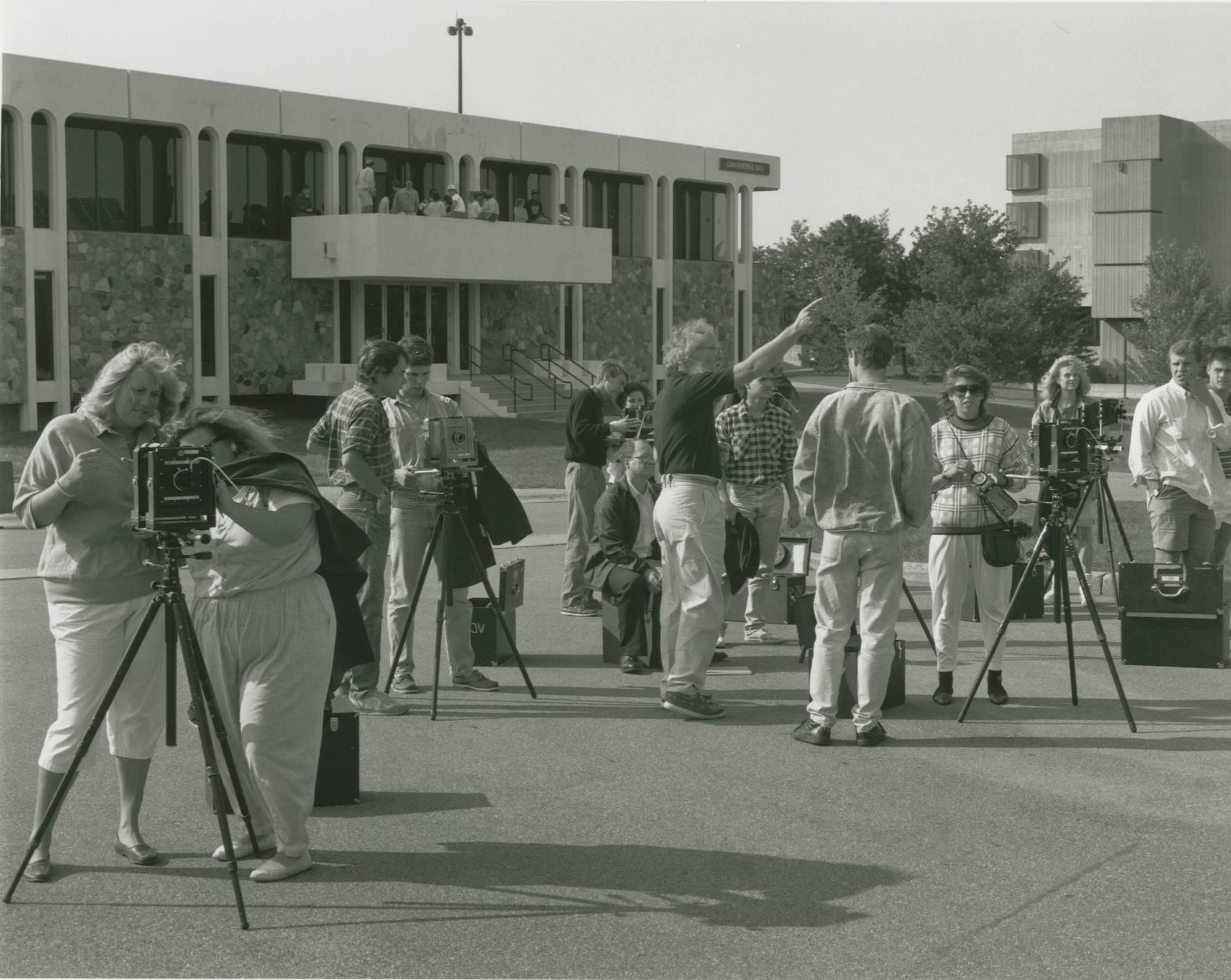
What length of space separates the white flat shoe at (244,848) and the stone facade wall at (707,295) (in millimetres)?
42618

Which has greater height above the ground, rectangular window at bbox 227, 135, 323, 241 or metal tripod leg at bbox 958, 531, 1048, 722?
rectangular window at bbox 227, 135, 323, 241

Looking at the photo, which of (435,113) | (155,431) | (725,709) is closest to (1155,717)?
(725,709)

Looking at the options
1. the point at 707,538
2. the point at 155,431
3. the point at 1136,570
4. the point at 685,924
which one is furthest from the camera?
the point at 1136,570

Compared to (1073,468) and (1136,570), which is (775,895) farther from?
(1136,570)

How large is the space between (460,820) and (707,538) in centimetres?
241

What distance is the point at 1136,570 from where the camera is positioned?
9.66 m

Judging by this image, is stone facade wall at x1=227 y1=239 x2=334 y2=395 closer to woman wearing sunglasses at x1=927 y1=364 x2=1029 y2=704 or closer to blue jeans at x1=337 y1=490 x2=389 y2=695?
blue jeans at x1=337 y1=490 x2=389 y2=695

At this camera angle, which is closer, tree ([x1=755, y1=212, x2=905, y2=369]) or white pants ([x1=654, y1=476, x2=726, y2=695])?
white pants ([x1=654, y1=476, x2=726, y2=695])

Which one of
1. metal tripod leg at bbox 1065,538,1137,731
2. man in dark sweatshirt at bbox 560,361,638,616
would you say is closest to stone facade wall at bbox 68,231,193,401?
man in dark sweatshirt at bbox 560,361,638,616

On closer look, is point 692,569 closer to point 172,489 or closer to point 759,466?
point 759,466

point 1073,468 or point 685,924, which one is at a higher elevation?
point 1073,468

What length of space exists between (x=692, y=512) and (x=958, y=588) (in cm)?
163

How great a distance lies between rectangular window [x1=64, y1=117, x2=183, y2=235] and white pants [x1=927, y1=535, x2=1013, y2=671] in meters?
29.0

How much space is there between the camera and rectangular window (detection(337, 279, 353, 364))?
38875mm
